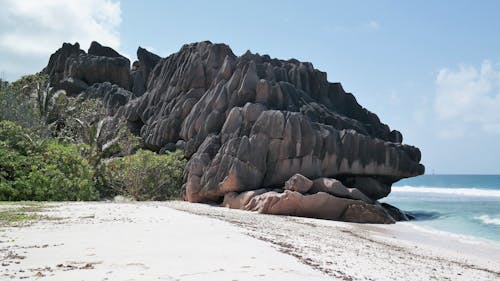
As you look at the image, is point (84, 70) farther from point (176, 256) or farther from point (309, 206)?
point (176, 256)

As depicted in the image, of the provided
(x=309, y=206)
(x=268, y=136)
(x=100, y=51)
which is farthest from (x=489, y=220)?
(x=100, y=51)

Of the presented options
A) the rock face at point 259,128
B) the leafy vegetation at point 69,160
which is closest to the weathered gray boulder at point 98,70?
the leafy vegetation at point 69,160

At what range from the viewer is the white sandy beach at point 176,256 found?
20.7ft

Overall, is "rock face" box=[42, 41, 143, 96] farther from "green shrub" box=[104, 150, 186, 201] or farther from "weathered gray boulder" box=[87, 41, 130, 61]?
"green shrub" box=[104, 150, 186, 201]

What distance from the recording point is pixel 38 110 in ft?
→ 118

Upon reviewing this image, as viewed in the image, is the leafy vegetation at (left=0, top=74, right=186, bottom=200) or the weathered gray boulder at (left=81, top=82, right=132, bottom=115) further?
the weathered gray boulder at (left=81, top=82, right=132, bottom=115)

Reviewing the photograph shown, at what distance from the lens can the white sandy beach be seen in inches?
249

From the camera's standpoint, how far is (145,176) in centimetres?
2675

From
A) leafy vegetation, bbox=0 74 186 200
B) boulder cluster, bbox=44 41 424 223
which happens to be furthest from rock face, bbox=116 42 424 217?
leafy vegetation, bbox=0 74 186 200

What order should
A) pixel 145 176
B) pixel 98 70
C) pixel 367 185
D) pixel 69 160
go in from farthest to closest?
pixel 98 70
pixel 367 185
pixel 145 176
pixel 69 160

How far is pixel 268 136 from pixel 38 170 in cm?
1227

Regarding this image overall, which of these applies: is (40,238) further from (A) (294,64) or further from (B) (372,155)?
(A) (294,64)

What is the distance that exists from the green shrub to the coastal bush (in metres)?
2.55

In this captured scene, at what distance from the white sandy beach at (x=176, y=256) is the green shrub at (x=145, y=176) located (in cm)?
1254
